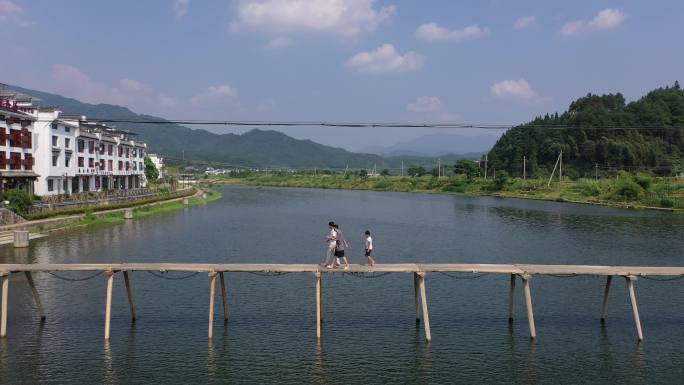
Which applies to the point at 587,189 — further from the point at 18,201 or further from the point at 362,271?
the point at 18,201

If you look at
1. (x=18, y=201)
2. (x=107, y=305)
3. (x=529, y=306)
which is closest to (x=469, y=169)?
(x=18, y=201)

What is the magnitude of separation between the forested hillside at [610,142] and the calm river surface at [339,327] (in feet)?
357

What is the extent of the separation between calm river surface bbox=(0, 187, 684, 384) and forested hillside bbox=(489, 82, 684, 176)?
109 metres

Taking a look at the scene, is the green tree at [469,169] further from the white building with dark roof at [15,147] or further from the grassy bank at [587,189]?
the white building with dark roof at [15,147]

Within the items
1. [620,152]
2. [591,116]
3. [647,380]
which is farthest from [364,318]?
[591,116]

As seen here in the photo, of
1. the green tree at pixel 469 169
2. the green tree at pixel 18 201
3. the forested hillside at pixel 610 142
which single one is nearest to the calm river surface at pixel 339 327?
the green tree at pixel 18 201

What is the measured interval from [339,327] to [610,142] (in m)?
147

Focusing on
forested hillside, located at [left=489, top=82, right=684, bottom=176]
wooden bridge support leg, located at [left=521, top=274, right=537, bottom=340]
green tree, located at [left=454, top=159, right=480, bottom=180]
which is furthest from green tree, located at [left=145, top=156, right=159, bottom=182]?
wooden bridge support leg, located at [left=521, top=274, right=537, bottom=340]

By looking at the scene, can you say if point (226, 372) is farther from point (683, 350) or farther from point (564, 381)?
point (683, 350)

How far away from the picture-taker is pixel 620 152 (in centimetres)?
14688

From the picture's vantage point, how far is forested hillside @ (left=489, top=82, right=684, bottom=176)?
149625 millimetres

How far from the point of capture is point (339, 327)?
27203 mm

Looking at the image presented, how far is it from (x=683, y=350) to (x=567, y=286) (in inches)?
473

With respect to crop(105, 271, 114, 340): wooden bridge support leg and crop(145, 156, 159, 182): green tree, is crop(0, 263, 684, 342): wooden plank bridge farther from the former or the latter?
crop(145, 156, 159, 182): green tree
